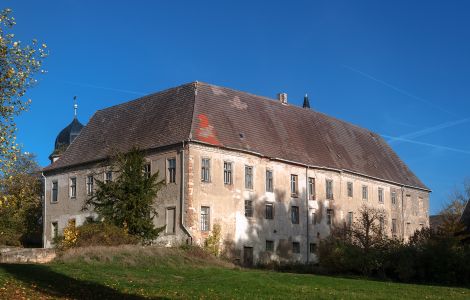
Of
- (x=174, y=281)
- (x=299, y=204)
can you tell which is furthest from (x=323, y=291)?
(x=299, y=204)

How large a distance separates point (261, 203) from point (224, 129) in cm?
515

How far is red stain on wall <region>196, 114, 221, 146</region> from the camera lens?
130ft

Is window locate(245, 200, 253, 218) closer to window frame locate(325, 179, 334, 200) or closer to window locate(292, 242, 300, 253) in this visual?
window locate(292, 242, 300, 253)

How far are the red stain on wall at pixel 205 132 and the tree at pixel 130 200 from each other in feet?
16.6

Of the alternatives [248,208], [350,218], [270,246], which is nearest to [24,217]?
[248,208]

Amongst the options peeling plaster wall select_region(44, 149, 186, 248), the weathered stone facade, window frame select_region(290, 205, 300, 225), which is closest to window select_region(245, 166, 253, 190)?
the weathered stone facade

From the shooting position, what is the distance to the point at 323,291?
66.5 feet

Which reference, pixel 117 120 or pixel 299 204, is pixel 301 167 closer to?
pixel 299 204

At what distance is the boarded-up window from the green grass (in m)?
9.81

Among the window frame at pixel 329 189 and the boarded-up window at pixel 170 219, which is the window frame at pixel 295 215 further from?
the boarded-up window at pixel 170 219

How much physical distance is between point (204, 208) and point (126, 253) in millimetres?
10833

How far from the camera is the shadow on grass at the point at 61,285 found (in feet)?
56.2

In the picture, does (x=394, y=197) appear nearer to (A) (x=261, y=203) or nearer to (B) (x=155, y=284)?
(A) (x=261, y=203)

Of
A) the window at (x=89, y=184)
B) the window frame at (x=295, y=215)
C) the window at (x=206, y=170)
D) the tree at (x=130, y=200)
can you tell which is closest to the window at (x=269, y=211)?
the window frame at (x=295, y=215)
